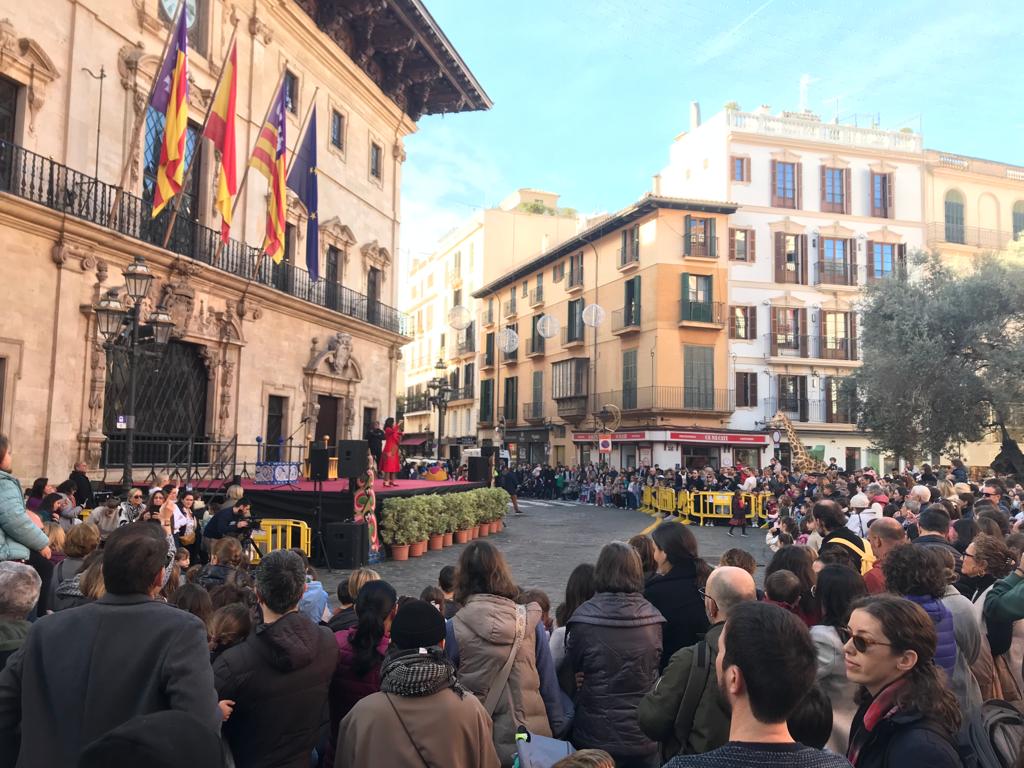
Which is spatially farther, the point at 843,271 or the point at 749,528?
A: the point at 843,271

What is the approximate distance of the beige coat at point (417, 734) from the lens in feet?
8.96

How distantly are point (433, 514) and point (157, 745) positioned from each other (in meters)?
15.0

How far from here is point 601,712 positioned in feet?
13.1

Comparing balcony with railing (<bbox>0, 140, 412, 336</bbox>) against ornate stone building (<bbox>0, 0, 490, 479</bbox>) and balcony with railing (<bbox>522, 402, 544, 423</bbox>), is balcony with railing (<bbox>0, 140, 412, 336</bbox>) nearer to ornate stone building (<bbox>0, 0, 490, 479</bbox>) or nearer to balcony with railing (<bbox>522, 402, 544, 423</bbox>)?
ornate stone building (<bbox>0, 0, 490, 479</bbox>)

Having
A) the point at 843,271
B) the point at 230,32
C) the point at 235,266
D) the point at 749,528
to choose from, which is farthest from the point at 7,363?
the point at 843,271

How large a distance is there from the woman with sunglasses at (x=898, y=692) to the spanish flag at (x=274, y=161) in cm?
1697

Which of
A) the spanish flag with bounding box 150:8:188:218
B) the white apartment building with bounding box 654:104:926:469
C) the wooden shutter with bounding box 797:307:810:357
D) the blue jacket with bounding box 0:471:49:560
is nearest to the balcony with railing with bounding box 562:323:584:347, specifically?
the white apartment building with bounding box 654:104:926:469

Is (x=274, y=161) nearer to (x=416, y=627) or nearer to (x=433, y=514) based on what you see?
(x=433, y=514)

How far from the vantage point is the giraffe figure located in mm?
31078

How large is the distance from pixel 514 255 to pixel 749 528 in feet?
112

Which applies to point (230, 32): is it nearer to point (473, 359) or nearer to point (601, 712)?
point (601, 712)

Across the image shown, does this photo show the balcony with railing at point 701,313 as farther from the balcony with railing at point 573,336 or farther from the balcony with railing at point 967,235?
the balcony with railing at point 967,235

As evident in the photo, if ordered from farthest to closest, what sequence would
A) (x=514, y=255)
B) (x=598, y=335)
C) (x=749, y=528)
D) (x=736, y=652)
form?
1. (x=514, y=255)
2. (x=598, y=335)
3. (x=749, y=528)
4. (x=736, y=652)

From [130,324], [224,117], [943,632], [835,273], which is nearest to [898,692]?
[943,632]
